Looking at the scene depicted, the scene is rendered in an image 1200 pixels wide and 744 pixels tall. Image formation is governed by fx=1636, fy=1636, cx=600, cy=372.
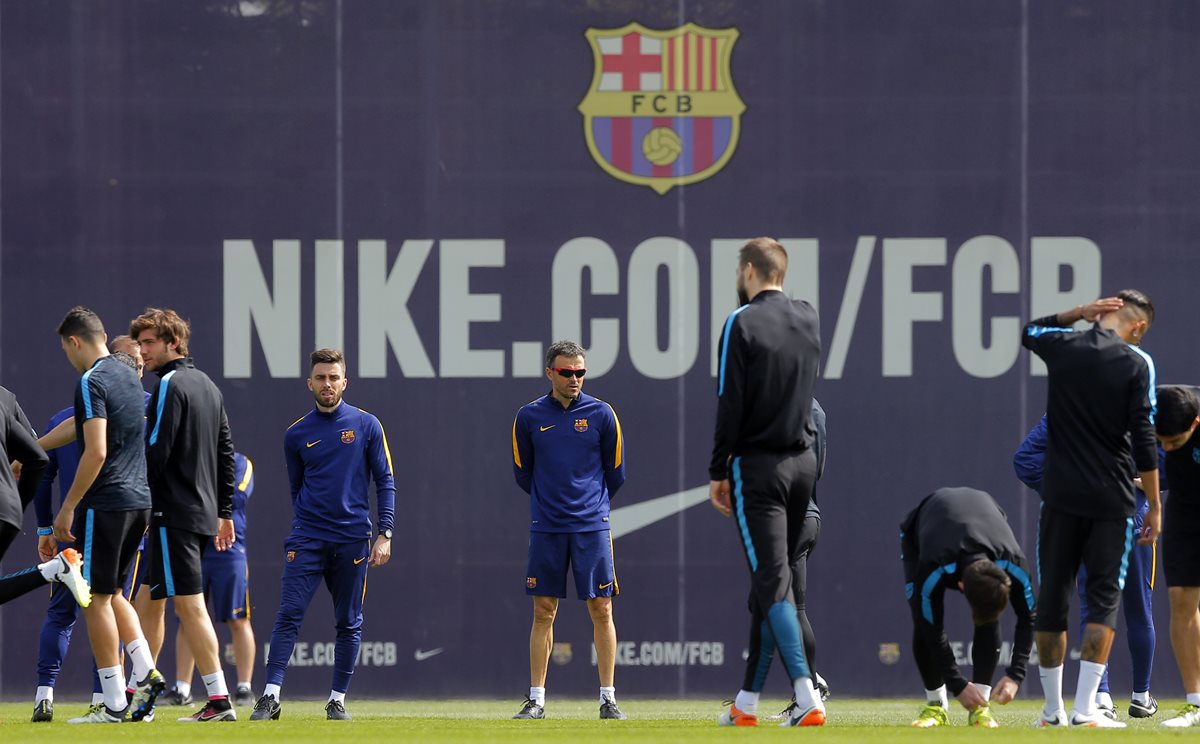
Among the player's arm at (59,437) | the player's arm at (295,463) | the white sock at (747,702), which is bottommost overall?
the white sock at (747,702)

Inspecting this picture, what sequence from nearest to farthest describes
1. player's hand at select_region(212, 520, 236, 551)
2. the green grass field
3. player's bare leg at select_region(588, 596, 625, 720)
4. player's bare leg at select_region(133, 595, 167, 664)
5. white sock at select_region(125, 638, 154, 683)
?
the green grass field
white sock at select_region(125, 638, 154, 683)
player's hand at select_region(212, 520, 236, 551)
player's bare leg at select_region(588, 596, 625, 720)
player's bare leg at select_region(133, 595, 167, 664)

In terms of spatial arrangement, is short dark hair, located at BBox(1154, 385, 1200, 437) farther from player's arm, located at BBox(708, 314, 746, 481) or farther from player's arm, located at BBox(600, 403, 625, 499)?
player's arm, located at BBox(600, 403, 625, 499)

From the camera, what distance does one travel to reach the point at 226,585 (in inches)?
350

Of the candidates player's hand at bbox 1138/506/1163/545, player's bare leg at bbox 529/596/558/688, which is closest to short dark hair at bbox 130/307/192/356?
player's bare leg at bbox 529/596/558/688

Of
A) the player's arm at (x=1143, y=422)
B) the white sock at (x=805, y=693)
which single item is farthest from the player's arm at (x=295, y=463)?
the player's arm at (x=1143, y=422)

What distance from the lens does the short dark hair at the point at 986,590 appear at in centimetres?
590

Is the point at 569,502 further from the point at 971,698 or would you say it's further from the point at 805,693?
the point at 971,698

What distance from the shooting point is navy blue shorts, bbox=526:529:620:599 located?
7.68m

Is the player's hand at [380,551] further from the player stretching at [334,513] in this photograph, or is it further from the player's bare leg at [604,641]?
the player's bare leg at [604,641]

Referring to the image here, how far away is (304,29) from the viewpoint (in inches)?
369

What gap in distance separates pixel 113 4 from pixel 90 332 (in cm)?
324

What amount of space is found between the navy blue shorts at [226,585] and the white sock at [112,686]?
2184mm

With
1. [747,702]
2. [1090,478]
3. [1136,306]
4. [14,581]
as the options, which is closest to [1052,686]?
[1090,478]

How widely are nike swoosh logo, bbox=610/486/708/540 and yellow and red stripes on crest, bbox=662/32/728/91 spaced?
2299mm
